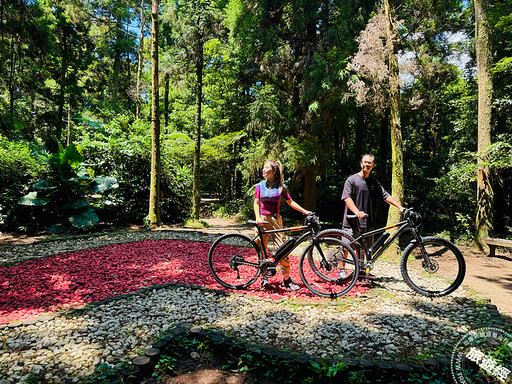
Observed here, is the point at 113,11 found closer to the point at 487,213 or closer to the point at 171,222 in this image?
the point at 171,222

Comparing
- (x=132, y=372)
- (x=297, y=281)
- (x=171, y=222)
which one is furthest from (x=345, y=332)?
(x=171, y=222)

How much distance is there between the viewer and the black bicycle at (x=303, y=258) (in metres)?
3.73

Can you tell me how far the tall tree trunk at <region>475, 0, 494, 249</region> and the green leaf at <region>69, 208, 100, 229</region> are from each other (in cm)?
1096

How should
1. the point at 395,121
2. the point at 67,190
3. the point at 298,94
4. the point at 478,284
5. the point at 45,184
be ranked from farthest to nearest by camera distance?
1. the point at 298,94
2. the point at 67,190
3. the point at 45,184
4. the point at 395,121
5. the point at 478,284

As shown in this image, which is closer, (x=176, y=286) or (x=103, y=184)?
(x=176, y=286)

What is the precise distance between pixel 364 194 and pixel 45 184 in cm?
805

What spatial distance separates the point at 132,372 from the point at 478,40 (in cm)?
1084

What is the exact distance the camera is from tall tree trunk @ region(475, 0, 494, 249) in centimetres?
779

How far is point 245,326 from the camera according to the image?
294 centimetres

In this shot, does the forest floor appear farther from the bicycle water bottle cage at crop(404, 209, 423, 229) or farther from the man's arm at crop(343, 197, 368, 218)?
the man's arm at crop(343, 197, 368, 218)

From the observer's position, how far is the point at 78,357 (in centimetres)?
233

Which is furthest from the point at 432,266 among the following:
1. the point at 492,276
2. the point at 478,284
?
the point at 492,276

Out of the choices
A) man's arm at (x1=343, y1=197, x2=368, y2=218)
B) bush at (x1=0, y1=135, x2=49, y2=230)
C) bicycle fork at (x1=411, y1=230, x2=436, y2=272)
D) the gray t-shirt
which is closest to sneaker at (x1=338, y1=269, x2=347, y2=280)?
the gray t-shirt

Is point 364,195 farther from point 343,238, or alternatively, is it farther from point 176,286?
point 176,286
